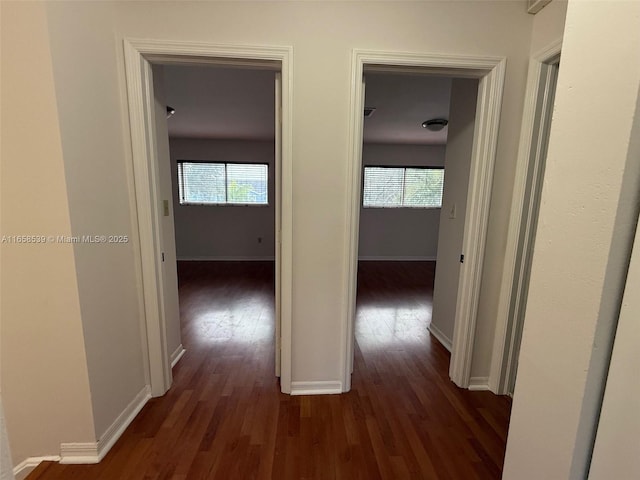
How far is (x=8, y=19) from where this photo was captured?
3.68 ft

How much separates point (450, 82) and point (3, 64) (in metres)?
2.97

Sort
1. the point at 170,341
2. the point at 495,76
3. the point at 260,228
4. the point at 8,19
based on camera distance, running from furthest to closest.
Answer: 1. the point at 260,228
2. the point at 170,341
3. the point at 495,76
4. the point at 8,19

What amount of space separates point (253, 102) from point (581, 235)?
10.8 feet

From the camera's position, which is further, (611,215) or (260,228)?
(260,228)

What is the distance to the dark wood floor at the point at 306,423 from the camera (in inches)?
56.0

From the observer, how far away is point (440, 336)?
107 inches

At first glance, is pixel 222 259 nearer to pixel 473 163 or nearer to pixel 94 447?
pixel 94 447

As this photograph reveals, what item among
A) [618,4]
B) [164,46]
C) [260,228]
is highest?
[164,46]

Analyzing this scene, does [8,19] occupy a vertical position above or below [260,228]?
above

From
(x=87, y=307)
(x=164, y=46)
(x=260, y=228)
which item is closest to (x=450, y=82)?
(x=164, y=46)

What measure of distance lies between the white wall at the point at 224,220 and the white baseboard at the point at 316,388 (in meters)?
4.09

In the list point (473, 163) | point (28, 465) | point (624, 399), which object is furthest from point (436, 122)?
point (28, 465)

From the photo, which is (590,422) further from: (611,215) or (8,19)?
(8,19)

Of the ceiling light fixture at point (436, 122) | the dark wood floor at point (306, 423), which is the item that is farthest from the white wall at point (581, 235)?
the ceiling light fixture at point (436, 122)
